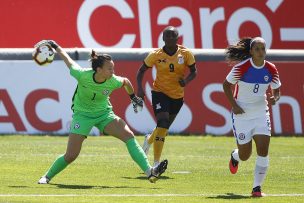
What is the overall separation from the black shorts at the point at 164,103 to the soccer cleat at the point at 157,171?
8.95 ft

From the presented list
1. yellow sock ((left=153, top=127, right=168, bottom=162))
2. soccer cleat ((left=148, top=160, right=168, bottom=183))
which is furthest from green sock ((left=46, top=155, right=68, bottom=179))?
yellow sock ((left=153, top=127, right=168, bottom=162))

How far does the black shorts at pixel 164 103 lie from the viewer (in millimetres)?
17328

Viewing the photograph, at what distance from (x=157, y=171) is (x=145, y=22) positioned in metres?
15.8

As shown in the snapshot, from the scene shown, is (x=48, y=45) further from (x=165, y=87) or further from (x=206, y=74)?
(x=206, y=74)

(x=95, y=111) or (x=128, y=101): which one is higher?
(x=128, y=101)

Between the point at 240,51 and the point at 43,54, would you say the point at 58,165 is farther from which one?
the point at 240,51

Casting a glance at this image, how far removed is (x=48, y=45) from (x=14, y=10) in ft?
48.8

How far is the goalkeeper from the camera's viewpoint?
48.5 feet

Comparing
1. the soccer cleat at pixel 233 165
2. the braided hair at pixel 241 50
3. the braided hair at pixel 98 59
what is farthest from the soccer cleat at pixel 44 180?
the braided hair at pixel 241 50

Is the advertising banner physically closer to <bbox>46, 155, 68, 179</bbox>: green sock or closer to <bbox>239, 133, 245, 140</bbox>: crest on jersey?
<bbox>46, 155, 68, 179</bbox>: green sock

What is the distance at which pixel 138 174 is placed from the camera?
671 inches

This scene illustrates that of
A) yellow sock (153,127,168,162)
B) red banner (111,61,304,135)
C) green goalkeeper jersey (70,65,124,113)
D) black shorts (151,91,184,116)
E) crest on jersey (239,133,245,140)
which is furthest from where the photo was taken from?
red banner (111,61,304,135)

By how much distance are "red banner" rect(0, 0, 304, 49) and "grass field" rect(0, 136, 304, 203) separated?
6225 millimetres

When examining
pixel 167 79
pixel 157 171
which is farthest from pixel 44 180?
pixel 167 79
